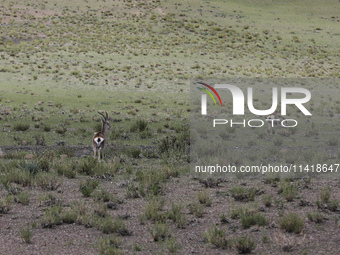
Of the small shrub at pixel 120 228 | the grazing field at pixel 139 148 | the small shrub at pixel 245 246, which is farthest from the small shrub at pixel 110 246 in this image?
→ the small shrub at pixel 245 246

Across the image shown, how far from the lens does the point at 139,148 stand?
18688mm

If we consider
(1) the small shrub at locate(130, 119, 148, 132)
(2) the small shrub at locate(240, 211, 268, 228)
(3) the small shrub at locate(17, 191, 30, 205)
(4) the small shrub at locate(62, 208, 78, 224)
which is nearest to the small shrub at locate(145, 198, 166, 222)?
(4) the small shrub at locate(62, 208, 78, 224)

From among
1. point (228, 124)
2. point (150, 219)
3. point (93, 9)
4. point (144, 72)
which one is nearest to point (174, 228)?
point (150, 219)

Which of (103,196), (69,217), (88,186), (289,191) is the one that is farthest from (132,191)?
(289,191)

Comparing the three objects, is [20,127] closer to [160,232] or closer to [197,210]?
[197,210]

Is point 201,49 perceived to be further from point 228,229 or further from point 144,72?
point 228,229

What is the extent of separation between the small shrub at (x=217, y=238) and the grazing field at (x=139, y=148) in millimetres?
25

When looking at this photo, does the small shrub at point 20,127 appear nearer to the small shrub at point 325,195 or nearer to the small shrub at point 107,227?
the small shrub at point 107,227

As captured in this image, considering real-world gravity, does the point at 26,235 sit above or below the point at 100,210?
below

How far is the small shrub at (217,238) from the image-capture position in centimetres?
868

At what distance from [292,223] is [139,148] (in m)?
10.1

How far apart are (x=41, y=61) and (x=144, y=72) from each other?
34.2ft

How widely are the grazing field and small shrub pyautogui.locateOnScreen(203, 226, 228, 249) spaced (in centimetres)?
2

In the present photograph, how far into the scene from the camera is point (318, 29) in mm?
77000
